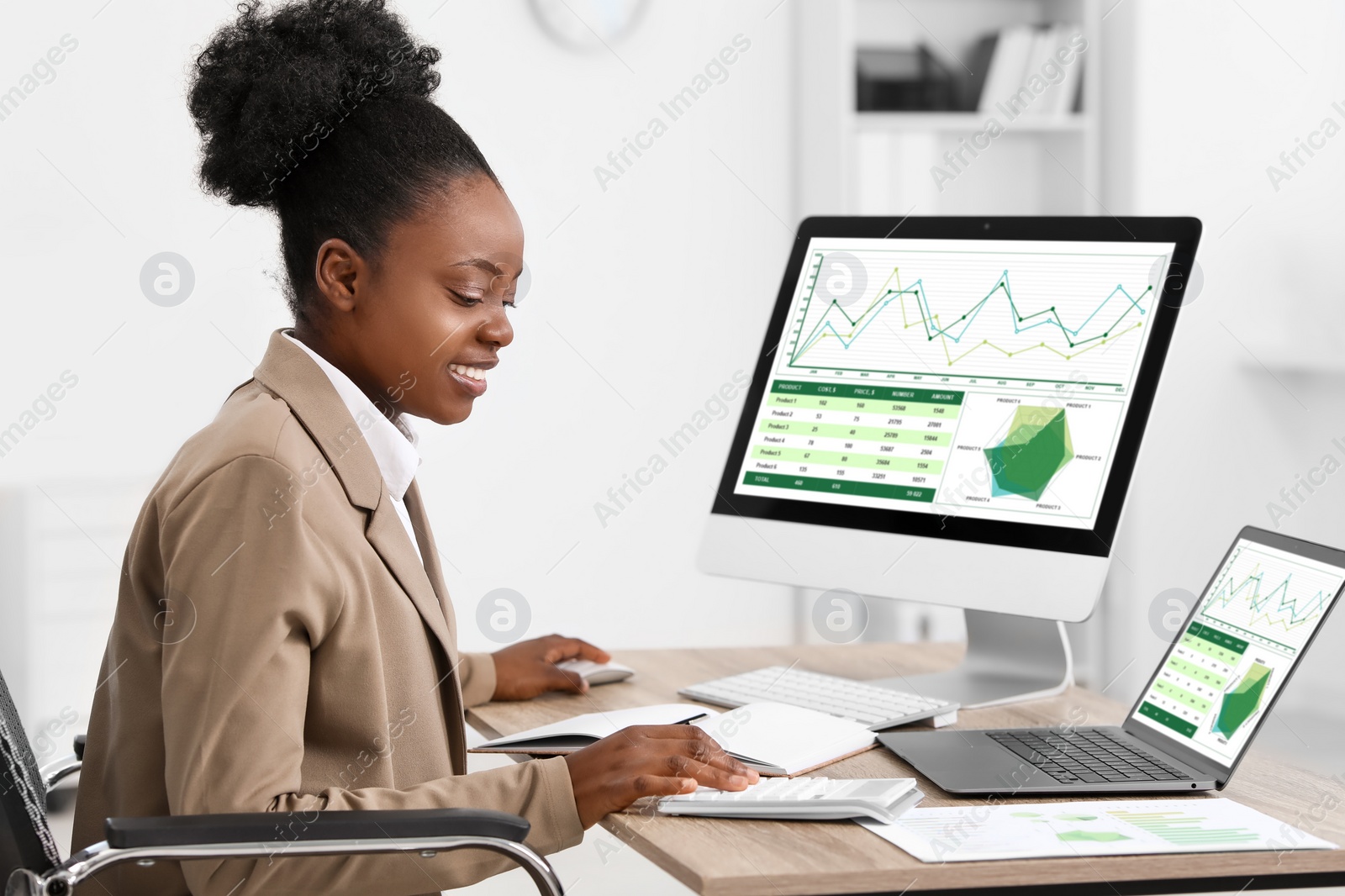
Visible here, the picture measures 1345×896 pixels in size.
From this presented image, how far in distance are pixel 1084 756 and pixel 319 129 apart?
0.96 m

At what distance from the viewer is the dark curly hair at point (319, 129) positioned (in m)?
1.28

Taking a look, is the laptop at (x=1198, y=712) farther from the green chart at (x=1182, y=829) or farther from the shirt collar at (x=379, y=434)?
the shirt collar at (x=379, y=434)

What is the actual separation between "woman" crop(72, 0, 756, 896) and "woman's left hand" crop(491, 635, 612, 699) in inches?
9.7

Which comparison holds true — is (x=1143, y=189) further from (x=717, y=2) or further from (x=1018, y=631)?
(x=1018, y=631)

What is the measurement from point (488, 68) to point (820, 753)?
2603mm

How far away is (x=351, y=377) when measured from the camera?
130cm

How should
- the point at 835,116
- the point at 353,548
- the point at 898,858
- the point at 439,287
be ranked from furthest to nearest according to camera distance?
the point at 835,116
the point at 439,287
the point at 353,548
the point at 898,858

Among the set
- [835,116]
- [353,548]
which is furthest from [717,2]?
[353,548]

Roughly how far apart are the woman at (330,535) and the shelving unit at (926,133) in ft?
7.22

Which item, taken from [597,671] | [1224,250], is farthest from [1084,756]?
[1224,250]

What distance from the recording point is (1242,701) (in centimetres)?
116

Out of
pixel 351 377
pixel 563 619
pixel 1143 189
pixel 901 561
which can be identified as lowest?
pixel 563 619

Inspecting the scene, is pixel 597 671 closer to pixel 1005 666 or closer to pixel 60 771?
pixel 1005 666

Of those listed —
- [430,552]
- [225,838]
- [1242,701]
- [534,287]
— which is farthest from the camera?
[534,287]
